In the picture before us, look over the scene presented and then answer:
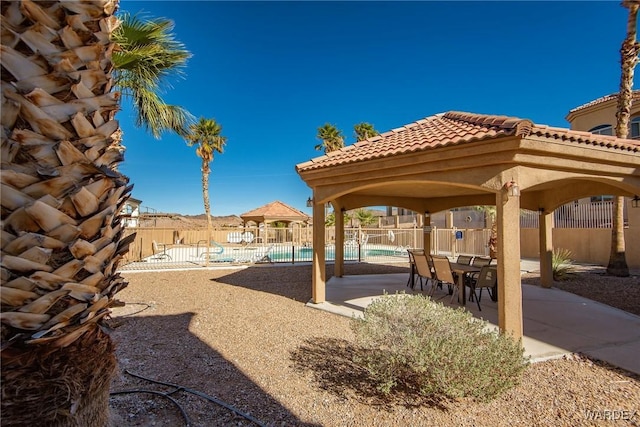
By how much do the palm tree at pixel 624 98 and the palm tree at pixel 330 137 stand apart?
Answer: 25021 millimetres

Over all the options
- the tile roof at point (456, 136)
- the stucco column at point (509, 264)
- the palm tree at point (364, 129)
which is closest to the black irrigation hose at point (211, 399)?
the stucco column at point (509, 264)

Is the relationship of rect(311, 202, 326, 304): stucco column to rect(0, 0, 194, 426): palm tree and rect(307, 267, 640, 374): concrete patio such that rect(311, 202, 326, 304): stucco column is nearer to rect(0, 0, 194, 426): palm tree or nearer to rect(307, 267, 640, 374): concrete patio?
rect(307, 267, 640, 374): concrete patio

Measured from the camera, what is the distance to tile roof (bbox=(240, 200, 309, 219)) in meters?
33.9

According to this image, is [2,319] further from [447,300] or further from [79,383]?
[447,300]

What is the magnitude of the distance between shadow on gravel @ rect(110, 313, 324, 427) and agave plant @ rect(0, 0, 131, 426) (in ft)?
1.70

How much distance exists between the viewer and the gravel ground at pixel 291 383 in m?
3.72

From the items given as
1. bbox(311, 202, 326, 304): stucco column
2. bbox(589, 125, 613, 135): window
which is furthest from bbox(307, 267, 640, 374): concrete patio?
bbox(589, 125, 613, 135): window

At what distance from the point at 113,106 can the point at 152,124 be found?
31.9 ft

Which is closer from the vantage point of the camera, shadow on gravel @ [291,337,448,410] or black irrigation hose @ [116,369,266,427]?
black irrigation hose @ [116,369,266,427]

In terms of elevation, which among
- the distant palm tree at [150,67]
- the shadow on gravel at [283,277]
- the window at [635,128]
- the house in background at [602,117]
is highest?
the house in background at [602,117]

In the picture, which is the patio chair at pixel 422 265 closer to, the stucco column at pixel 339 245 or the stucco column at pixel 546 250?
the stucco column at pixel 339 245

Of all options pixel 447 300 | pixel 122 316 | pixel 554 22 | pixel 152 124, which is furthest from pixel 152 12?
pixel 554 22

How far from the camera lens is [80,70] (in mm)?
2004

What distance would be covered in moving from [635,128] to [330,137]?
2398 cm
